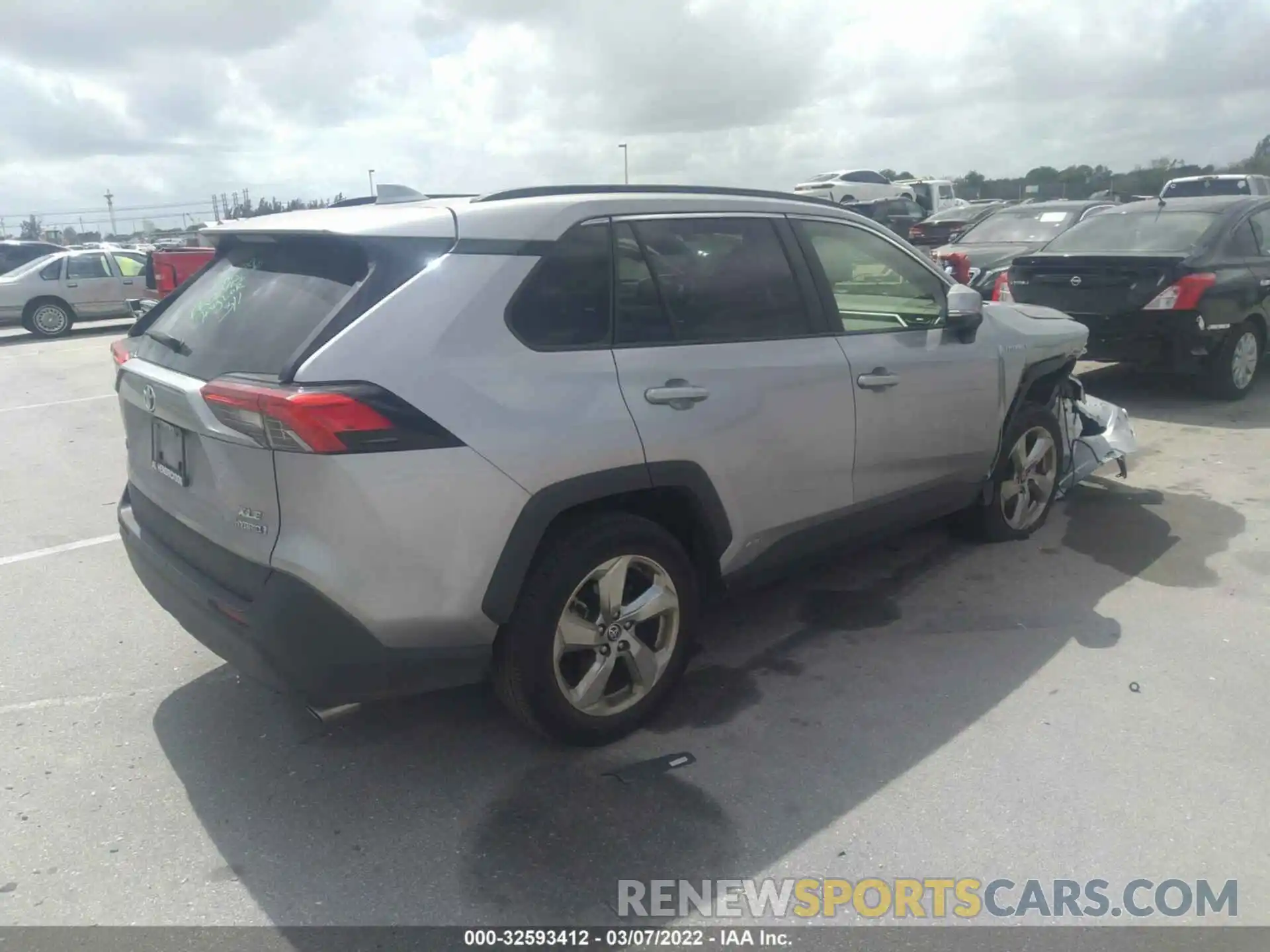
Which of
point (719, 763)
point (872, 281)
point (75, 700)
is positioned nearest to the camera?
point (719, 763)

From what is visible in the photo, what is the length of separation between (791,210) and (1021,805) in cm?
237

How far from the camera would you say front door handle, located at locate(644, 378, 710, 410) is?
3266 mm

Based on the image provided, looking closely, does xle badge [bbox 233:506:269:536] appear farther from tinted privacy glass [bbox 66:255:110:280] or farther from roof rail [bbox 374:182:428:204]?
tinted privacy glass [bbox 66:255:110:280]

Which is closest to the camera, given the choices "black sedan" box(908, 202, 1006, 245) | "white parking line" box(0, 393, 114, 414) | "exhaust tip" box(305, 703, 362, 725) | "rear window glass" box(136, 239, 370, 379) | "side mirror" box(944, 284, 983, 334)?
"rear window glass" box(136, 239, 370, 379)

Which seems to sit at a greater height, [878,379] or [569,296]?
[569,296]

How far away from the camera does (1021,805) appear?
3.04 metres

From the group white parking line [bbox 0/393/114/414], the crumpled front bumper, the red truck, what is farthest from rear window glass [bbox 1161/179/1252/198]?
white parking line [bbox 0/393/114/414]

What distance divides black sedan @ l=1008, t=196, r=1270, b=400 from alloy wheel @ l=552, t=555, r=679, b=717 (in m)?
6.11

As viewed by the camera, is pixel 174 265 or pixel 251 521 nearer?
pixel 251 521

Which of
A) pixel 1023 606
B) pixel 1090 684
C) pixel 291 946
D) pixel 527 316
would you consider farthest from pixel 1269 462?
pixel 291 946

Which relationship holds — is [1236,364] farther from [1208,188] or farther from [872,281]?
[1208,188]

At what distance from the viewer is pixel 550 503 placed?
2.99 metres

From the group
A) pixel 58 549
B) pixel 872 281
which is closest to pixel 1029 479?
pixel 872 281

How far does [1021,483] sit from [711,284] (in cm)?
249
